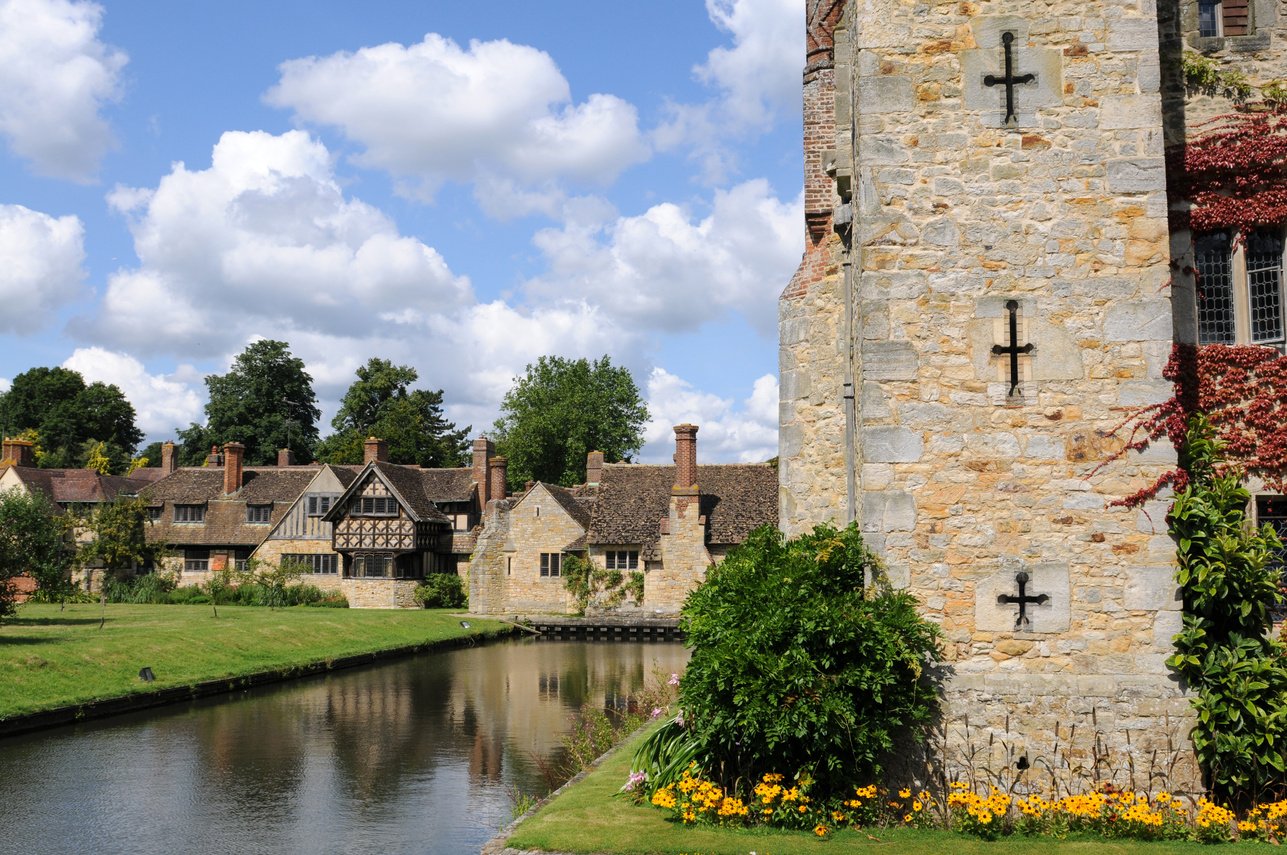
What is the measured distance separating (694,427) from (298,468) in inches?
1075

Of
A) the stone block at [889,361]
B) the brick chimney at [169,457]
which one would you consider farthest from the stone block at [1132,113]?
the brick chimney at [169,457]

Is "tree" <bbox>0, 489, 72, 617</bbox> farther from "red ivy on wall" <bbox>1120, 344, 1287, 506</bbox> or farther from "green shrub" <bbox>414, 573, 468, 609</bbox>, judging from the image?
"red ivy on wall" <bbox>1120, 344, 1287, 506</bbox>

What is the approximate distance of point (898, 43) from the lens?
10.4 metres

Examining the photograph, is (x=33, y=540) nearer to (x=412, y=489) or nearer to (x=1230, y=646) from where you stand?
(x=412, y=489)

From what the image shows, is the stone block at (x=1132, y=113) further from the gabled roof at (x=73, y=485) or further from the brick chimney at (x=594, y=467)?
the gabled roof at (x=73, y=485)

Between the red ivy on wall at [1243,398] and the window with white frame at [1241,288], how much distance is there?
0.32 metres

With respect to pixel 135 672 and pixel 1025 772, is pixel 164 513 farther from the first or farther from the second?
pixel 1025 772

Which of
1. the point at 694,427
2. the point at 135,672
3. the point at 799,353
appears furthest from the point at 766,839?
the point at 694,427

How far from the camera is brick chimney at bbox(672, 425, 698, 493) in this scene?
47.8m

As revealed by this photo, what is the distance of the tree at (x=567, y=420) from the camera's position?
77.4 m

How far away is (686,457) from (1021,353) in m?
38.4

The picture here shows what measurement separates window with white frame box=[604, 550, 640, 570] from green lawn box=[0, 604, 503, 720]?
703 cm

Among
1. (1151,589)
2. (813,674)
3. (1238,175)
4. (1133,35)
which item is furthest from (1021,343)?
(813,674)

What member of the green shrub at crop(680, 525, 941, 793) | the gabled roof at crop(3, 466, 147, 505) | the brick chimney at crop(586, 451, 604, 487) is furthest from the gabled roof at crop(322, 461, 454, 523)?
the green shrub at crop(680, 525, 941, 793)
